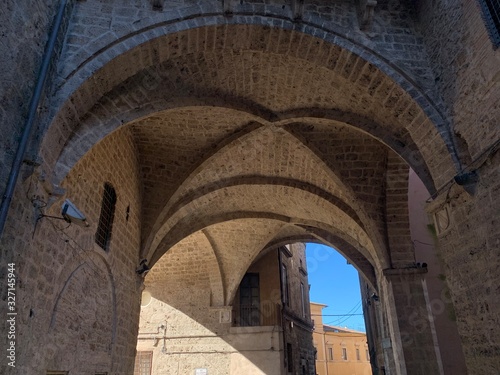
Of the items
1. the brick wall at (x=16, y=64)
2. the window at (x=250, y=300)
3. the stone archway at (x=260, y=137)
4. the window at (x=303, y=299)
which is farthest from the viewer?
the window at (x=303, y=299)

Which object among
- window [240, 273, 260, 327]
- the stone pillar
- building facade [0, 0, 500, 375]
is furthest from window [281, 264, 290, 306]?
the stone pillar

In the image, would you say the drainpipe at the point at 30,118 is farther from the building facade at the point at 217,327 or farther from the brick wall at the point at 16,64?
the building facade at the point at 217,327

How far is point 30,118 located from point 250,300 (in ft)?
39.0

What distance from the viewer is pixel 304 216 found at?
10891mm

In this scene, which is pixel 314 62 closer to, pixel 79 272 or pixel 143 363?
pixel 79 272

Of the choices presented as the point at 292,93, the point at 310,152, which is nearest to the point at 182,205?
the point at 310,152

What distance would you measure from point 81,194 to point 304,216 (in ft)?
21.8

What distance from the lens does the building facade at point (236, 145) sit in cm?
403

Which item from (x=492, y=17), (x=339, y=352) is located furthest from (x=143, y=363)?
(x=339, y=352)

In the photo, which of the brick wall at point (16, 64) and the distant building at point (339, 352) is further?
the distant building at point (339, 352)

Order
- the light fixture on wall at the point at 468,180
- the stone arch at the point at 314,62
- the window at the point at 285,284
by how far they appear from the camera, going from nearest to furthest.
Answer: the light fixture on wall at the point at 468,180
the stone arch at the point at 314,62
the window at the point at 285,284

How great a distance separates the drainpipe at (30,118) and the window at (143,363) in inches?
444

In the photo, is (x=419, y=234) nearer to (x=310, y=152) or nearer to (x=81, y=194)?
(x=310, y=152)

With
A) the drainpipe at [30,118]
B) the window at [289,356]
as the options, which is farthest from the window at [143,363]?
the drainpipe at [30,118]
